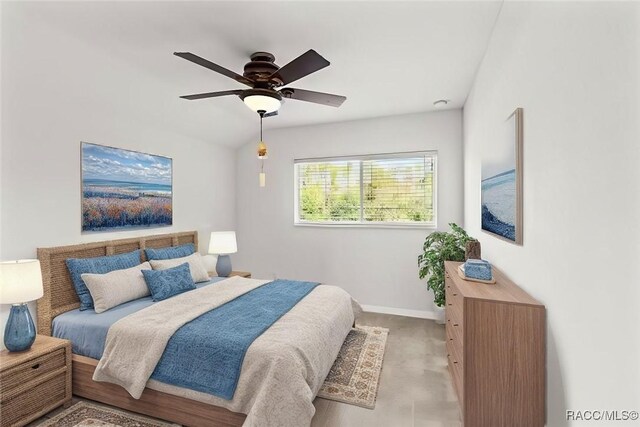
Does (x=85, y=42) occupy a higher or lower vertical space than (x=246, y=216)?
higher

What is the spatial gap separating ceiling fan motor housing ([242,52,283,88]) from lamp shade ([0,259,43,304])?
80.2 inches

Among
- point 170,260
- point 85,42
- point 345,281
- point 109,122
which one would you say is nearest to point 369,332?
point 345,281

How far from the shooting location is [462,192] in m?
3.92

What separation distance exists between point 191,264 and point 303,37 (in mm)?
2545

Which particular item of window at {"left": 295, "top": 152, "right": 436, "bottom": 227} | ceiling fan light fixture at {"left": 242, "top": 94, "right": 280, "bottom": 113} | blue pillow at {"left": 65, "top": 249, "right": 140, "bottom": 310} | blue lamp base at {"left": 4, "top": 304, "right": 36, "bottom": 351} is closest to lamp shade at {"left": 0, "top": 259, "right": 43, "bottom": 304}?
blue lamp base at {"left": 4, "top": 304, "right": 36, "bottom": 351}

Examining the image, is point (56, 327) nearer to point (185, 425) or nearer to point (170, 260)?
point (170, 260)

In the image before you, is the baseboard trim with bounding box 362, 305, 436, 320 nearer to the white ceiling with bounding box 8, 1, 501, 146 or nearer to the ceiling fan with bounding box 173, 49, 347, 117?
the white ceiling with bounding box 8, 1, 501, 146

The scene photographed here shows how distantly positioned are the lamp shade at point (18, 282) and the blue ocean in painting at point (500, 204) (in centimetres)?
317

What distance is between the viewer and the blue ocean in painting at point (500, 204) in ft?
6.26

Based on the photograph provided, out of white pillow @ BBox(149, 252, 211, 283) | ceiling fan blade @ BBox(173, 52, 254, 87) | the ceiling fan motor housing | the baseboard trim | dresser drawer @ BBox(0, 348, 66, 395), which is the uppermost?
the ceiling fan motor housing

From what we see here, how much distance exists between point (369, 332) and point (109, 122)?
11.4 feet

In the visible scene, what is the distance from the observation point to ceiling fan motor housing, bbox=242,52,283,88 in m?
2.32

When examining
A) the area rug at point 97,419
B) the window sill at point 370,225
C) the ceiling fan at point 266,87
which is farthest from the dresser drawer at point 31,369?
the window sill at point 370,225

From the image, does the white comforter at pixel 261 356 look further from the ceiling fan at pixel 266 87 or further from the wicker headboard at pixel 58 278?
the ceiling fan at pixel 266 87
